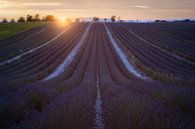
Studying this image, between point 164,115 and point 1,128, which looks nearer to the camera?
point 164,115

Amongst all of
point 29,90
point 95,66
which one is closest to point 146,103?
point 29,90

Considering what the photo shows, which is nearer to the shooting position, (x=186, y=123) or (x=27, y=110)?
(x=186, y=123)

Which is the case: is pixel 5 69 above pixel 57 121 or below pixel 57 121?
below

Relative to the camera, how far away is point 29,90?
37.1ft

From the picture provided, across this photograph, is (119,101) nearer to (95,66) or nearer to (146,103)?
(146,103)

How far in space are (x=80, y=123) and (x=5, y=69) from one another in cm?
1860

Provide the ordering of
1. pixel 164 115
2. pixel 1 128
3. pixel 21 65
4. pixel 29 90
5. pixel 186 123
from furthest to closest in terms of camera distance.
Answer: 1. pixel 21 65
2. pixel 29 90
3. pixel 1 128
4. pixel 164 115
5. pixel 186 123

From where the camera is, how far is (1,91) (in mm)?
11352

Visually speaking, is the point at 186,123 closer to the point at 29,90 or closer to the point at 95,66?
the point at 29,90

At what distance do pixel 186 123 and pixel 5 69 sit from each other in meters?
20.1

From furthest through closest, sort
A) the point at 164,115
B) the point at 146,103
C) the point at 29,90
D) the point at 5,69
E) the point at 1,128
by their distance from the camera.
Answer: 1. the point at 5,69
2. the point at 29,90
3. the point at 1,128
4. the point at 146,103
5. the point at 164,115

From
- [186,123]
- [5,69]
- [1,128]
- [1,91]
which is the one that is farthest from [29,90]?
[5,69]

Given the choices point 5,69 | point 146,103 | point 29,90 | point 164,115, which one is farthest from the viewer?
point 5,69

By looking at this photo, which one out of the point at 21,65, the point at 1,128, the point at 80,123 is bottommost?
the point at 21,65
